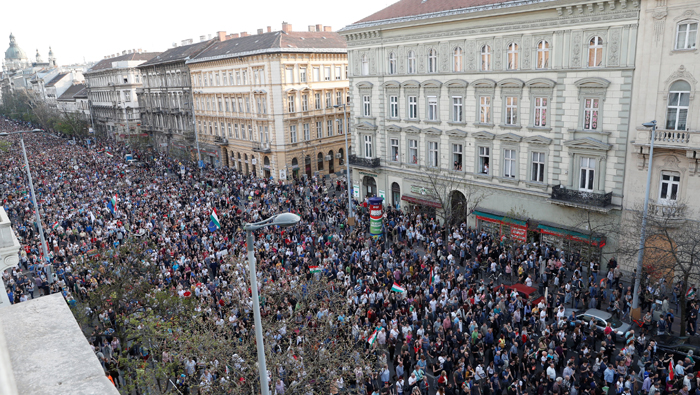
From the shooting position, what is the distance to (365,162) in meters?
41.1

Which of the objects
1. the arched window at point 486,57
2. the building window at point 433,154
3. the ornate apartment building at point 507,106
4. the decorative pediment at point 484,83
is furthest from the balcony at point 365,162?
the arched window at point 486,57

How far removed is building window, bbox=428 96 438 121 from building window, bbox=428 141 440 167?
5.84 feet

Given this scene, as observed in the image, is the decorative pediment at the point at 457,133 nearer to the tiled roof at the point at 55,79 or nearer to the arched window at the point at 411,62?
the arched window at the point at 411,62

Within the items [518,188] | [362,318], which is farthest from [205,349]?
[518,188]

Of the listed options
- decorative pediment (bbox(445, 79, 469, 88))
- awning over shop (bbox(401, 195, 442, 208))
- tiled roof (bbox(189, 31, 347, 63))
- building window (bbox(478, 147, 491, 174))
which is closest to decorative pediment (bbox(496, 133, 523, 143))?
building window (bbox(478, 147, 491, 174))

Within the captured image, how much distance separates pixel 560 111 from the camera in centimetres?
2816

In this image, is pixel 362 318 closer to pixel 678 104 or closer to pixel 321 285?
pixel 321 285

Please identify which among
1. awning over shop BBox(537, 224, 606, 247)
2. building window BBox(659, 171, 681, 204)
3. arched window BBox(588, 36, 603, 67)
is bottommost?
awning over shop BBox(537, 224, 606, 247)

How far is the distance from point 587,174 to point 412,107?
13570 mm

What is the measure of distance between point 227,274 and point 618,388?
1818 cm

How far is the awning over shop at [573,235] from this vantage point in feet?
89.4

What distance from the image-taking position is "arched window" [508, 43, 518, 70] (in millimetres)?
29656

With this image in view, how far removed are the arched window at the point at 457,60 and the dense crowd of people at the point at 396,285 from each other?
34.1 feet

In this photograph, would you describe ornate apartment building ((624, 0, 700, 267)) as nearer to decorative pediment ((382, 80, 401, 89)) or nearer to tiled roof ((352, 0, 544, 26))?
tiled roof ((352, 0, 544, 26))
